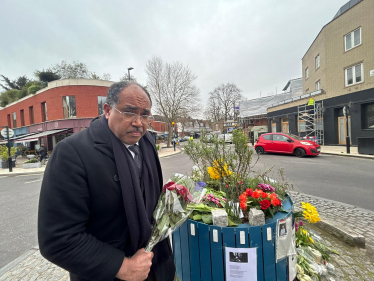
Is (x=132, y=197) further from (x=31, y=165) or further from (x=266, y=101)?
(x=266, y=101)

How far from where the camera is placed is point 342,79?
56.7 feet

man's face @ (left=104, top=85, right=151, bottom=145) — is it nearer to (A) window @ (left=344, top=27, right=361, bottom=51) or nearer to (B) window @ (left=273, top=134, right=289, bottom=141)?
(B) window @ (left=273, top=134, right=289, bottom=141)

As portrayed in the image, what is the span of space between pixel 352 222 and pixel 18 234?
21.0 feet

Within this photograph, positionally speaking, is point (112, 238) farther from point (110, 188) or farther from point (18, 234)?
point (18, 234)

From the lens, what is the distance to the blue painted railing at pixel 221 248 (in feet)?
5.98

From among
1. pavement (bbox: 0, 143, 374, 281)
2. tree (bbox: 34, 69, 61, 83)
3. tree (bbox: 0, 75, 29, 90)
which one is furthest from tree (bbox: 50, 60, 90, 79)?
pavement (bbox: 0, 143, 374, 281)

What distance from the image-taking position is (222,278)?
189cm

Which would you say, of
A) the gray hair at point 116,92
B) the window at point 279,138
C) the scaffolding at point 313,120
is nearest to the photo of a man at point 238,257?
the gray hair at point 116,92

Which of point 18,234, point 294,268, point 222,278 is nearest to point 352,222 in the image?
point 294,268

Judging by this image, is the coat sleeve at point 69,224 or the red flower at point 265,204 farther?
the red flower at point 265,204

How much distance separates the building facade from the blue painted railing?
1670cm

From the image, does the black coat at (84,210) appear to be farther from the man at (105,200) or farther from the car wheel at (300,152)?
the car wheel at (300,152)

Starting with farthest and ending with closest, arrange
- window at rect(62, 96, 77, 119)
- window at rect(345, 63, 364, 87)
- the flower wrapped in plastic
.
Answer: window at rect(62, 96, 77, 119)
window at rect(345, 63, 364, 87)
the flower wrapped in plastic

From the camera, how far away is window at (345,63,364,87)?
16.0m
